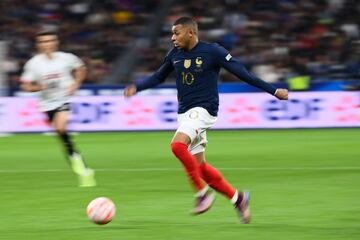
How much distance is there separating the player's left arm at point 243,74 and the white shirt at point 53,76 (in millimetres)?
3833

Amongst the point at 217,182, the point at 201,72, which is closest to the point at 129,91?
the point at 201,72

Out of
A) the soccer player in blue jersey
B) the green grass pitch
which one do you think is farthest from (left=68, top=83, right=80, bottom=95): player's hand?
the soccer player in blue jersey

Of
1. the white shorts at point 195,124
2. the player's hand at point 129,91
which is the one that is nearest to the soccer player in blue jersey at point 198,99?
the white shorts at point 195,124

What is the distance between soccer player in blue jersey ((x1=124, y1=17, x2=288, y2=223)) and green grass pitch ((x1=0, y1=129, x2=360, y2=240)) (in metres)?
0.36

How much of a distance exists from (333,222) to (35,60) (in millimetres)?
5399

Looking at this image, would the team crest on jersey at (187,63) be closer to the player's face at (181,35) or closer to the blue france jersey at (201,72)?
the blue france jersey at (201,72)

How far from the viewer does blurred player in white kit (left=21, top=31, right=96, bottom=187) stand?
1248 centimetres

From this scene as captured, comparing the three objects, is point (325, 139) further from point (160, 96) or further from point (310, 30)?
point (310, 30)

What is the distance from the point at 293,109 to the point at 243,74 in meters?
13.2

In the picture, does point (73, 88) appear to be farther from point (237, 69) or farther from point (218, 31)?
point (218, 31)

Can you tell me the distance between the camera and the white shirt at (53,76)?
12.6m

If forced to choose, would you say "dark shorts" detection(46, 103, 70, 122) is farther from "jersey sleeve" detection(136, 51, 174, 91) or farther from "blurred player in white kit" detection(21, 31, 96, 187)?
"jersey sleeve" detection(136, 51, 174, 91)

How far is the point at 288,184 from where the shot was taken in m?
12.4

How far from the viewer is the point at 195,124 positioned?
9.20 metres
